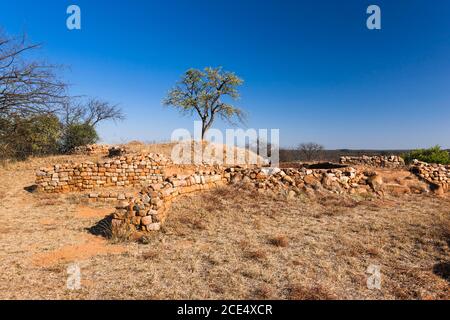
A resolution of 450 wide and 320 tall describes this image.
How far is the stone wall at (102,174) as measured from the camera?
441 inches

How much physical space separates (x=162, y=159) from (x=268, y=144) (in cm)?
2382

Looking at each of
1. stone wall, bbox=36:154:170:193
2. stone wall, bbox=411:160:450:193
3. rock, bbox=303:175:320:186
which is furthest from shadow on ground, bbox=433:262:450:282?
stone wall, bbox=36:154:170:193

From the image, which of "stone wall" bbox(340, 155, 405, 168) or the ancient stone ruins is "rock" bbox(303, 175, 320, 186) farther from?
"stone wall" bbox(340, 155, 405, 168)

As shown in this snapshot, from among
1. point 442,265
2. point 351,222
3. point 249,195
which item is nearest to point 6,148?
point 249,195

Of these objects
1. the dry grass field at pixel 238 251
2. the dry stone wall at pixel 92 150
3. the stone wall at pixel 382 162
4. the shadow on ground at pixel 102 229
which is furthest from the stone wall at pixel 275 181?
the dry stone wall at pixel 92 150

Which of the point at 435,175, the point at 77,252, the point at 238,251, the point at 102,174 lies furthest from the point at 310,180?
the point at 102,174

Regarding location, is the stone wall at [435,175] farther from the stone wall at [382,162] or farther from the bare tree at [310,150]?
the bare tree at [310,150]

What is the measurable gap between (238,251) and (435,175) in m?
10.9

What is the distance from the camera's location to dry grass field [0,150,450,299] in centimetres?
405

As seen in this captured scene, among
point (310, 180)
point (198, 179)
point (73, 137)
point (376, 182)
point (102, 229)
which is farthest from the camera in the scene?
point (73, 137)

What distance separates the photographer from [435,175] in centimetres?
1207

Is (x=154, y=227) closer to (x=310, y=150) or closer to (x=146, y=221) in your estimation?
→ (x=146, y=221)

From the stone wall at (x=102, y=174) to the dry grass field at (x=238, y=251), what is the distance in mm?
1951
